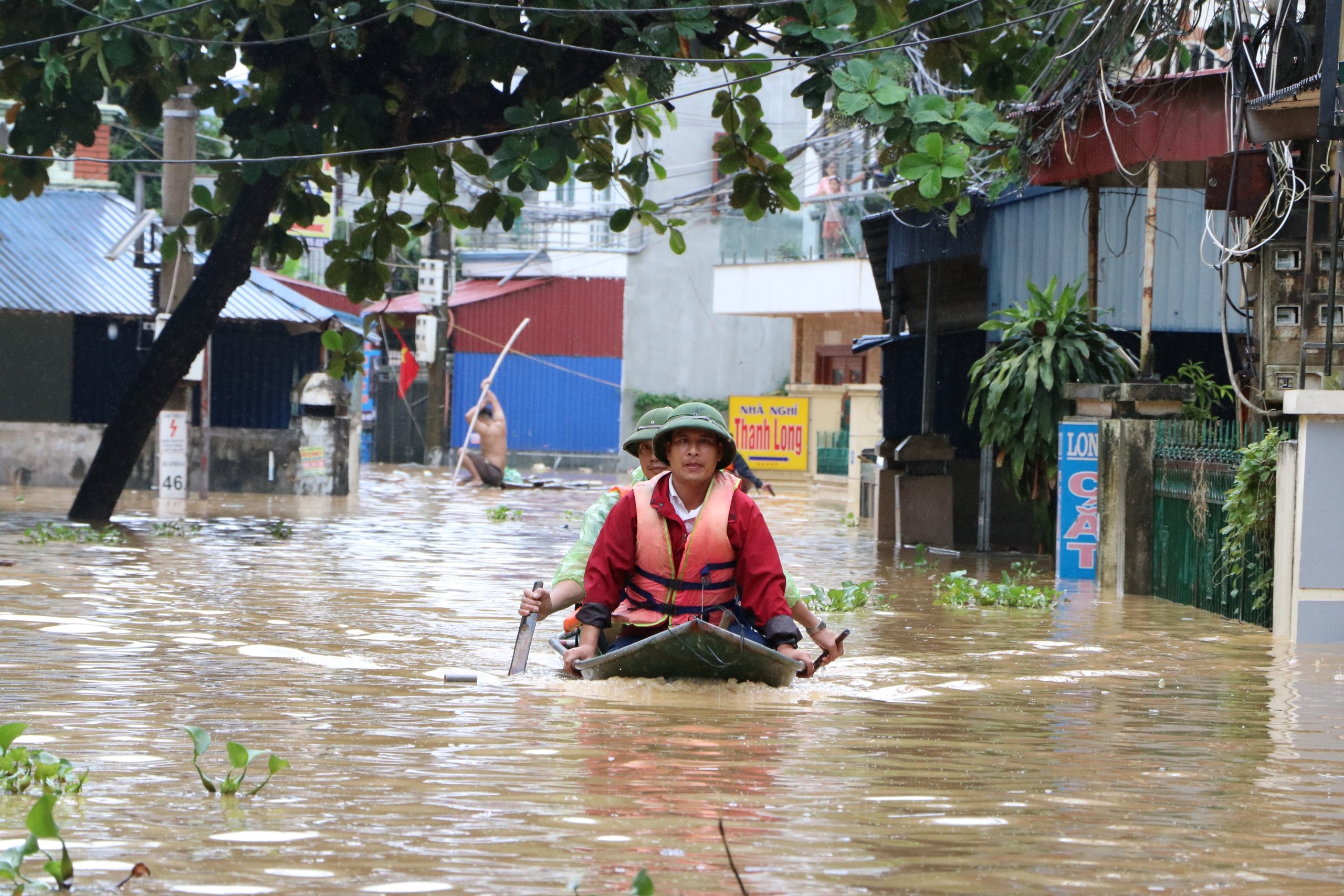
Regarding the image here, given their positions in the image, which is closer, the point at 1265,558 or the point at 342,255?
the point at 1265,558

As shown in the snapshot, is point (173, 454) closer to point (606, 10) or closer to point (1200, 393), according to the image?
point (606, 10)

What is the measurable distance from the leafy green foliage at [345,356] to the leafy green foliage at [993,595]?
6.54m

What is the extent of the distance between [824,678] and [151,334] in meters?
19.5

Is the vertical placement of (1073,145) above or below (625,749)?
above

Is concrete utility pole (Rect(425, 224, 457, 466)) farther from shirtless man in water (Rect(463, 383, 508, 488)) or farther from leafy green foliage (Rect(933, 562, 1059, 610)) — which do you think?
leafy green foliage (Rect(933, 562, 1059, 610))

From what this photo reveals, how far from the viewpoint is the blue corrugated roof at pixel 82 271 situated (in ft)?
86.7

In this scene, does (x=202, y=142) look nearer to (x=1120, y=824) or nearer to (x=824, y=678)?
(x=824, y=678)

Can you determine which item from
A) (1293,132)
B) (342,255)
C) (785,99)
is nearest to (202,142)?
(785,99)

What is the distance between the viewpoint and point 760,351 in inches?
1795

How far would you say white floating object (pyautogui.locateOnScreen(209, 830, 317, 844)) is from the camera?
4680mm

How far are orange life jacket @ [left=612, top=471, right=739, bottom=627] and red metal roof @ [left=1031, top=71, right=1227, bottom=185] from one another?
302 inches

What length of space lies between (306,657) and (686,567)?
247 centimetres

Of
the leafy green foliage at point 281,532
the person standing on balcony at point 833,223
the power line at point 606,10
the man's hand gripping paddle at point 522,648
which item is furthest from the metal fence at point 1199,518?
the person standing on balcony at point 833,223

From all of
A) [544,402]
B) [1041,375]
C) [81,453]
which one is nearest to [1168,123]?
[1041,375]
